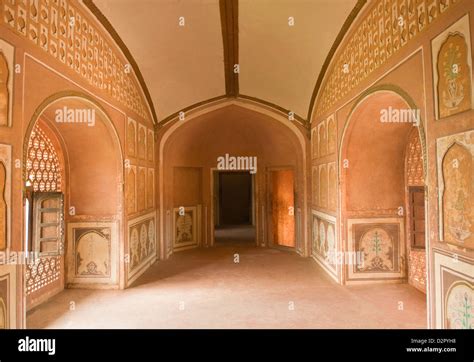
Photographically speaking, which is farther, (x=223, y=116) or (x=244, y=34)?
(x=223, y=116)

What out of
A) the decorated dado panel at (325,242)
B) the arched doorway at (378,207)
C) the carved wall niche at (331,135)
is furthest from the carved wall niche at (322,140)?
the decorated dado panel at (325,242)

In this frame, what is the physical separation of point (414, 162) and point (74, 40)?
18.0ft

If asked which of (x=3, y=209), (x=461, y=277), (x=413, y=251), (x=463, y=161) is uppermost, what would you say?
(x=463, y=161)

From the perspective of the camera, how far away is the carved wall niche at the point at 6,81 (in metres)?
2.89

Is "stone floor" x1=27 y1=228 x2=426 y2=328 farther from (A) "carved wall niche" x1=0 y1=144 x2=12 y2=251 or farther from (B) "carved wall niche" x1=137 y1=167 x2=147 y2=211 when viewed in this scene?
(A) "carved wall niche" x1=0 y1=144 x2=12 y2=251

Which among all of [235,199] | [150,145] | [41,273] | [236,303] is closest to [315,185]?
[236,303]

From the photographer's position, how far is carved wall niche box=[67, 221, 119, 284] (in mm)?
5699

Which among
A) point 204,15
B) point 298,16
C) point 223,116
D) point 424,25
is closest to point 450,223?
point 424,25

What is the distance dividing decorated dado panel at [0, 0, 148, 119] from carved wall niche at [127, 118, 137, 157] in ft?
1.03

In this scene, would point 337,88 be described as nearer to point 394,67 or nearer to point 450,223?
point 394,67

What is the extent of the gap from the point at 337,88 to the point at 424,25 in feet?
8.97

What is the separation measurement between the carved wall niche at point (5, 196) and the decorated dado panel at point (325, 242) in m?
4.96

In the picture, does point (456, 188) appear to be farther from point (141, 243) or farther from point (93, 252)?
point (141, 243)

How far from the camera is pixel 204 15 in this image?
499cm
